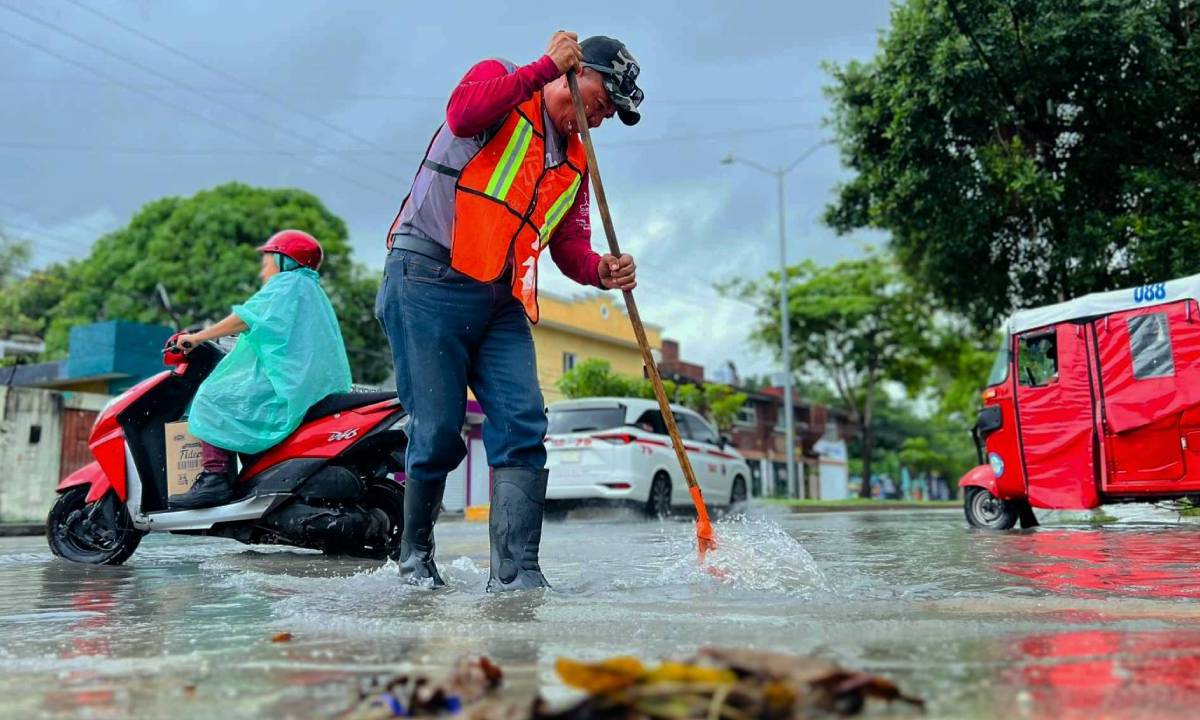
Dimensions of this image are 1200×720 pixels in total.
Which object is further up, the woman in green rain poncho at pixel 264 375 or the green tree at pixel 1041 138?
the green tree at pixel 1041 138

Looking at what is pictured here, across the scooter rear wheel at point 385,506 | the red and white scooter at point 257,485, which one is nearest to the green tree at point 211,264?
the red and white scooter at point 257,485

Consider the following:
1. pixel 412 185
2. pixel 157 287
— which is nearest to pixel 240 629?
pixel 412 185

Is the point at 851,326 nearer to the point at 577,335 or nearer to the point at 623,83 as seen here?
the point at 577,335

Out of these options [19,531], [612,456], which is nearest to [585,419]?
[612,456]

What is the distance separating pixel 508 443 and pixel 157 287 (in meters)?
32.7

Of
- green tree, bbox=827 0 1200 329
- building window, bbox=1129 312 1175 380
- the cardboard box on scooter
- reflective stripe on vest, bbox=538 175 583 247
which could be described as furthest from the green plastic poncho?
green tree, bbox=827 0 1200 329

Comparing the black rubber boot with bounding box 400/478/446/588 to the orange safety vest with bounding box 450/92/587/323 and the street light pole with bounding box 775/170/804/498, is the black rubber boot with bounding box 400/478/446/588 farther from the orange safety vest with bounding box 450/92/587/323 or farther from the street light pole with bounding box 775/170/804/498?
the street light pole with bounding box 775/170/804/498

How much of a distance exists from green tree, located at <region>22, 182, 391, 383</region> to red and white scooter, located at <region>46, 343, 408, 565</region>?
2682 centimetres

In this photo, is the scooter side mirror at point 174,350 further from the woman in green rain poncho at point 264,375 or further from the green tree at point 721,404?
the green tree at point 721,404

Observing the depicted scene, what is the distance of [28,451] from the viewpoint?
56.5 ft

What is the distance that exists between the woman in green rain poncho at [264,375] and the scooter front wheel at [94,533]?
0.41 m

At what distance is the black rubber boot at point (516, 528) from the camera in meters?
3.54

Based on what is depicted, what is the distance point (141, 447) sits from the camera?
571 cm

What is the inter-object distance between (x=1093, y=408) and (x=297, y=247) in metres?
6.11
